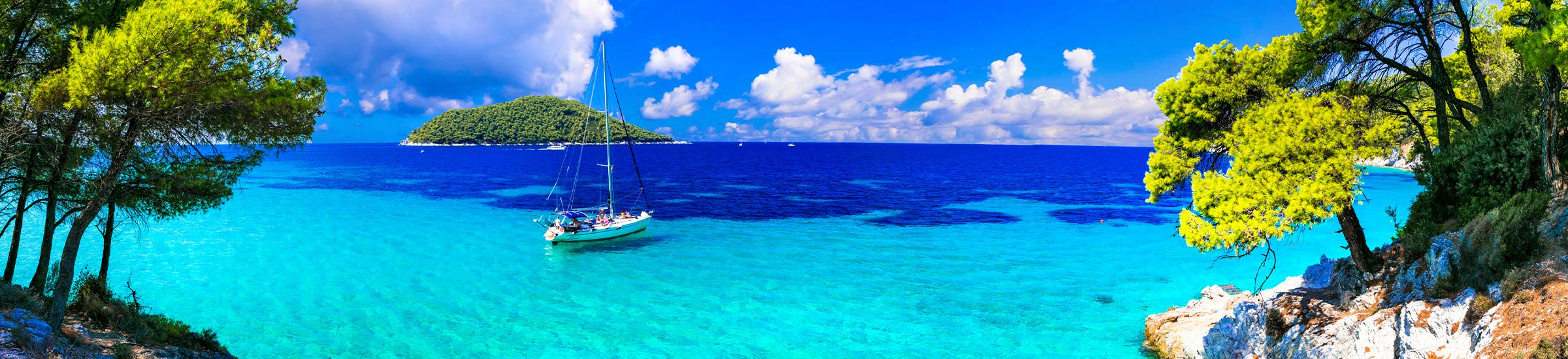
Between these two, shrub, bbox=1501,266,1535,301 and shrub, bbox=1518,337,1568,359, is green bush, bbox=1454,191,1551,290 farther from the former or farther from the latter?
shrub, bbox=1518,337,1568,359

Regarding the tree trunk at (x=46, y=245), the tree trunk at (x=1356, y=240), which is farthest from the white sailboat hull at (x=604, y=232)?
the tree trunk at (x=1356, y=240)

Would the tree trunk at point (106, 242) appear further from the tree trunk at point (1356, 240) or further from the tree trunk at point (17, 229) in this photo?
the tree trunk at point (1356, 240)

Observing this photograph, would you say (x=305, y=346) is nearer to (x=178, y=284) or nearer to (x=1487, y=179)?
(x=178, y=284)

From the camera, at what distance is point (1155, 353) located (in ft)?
62.0

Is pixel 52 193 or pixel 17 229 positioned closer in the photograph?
pixel 52 193

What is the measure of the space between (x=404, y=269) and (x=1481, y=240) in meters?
37.2

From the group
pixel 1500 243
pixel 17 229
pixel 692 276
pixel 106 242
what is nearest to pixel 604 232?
pixel 692 276

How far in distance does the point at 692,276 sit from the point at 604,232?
10810 millimetres

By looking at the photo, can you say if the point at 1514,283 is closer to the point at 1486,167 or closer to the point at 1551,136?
the point at 1551,136

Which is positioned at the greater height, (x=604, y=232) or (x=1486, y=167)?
(x=1486, y=167)

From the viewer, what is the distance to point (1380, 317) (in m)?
13.0

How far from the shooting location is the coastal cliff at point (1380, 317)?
10.1m

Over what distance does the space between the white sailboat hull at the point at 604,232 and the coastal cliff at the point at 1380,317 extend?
94.7 ft

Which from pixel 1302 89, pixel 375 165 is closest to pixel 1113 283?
pixel 1302 89
